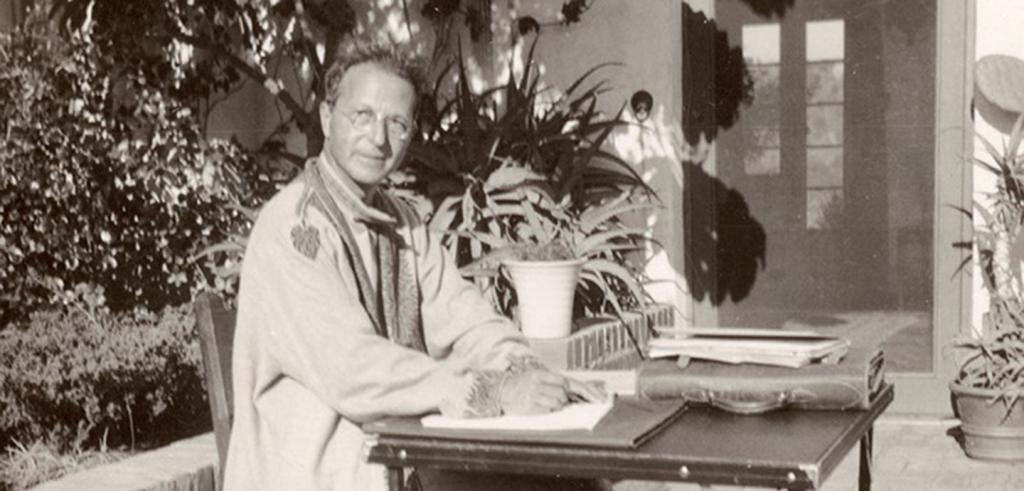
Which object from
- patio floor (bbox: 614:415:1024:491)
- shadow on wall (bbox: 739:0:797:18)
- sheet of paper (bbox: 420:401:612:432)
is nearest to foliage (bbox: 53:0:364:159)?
shadow on wall (bbox: 739:0:797:18)

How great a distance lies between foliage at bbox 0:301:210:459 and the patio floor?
1790 mm

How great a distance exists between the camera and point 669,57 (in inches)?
258

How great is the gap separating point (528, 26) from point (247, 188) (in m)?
1.54

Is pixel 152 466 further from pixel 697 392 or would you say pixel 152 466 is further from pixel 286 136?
pixel 286 136

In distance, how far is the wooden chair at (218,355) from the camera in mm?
Answer: 2963

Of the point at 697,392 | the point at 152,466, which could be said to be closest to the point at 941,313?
the point at 152,466

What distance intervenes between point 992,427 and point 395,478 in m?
4.08

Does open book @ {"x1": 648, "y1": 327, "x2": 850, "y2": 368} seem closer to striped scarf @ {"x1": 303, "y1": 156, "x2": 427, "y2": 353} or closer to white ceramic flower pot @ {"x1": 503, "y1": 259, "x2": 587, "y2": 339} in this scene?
striped scarf @ {"x1": 303, "y1": 156, "x2": 427, "y2": 353}

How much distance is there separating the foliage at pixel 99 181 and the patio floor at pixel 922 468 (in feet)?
9.09

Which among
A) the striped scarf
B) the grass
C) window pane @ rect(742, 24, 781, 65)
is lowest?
the grass

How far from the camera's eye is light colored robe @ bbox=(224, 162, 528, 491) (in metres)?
2.51

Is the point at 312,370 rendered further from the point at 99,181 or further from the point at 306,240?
the point at 99,181

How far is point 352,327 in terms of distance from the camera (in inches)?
101

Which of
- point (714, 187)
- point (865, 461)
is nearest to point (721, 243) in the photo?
point (714, 187)
